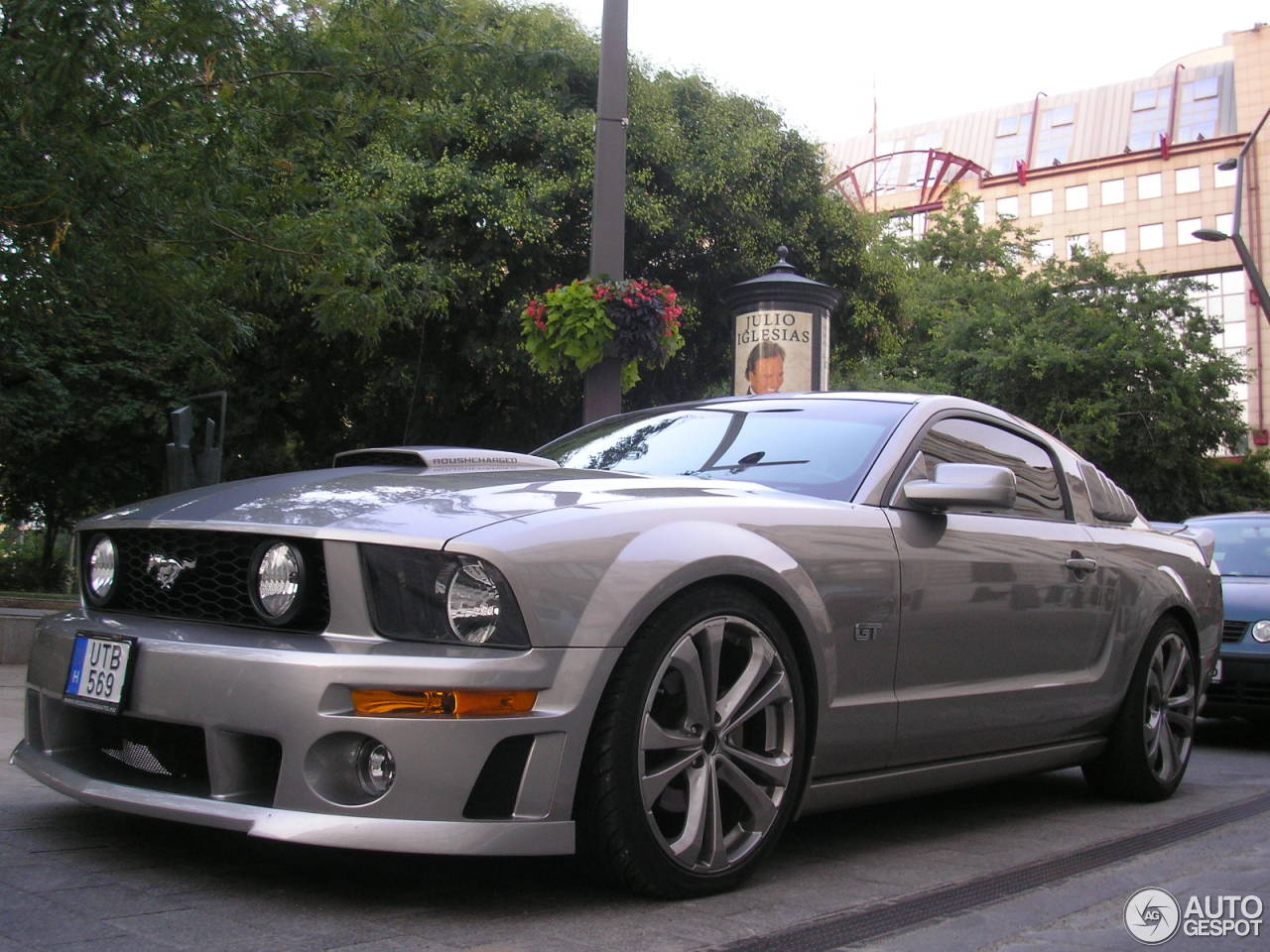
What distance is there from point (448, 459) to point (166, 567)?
88cm

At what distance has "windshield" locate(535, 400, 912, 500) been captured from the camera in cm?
407

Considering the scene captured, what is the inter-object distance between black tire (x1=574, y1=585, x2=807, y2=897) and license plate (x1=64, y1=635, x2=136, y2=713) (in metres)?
1.06

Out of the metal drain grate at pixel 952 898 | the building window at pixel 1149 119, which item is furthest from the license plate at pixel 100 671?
the building window at pixel 1149 119

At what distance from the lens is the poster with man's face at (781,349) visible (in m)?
13.2

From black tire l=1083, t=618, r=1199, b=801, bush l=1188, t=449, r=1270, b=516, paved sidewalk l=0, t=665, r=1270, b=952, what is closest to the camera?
paved sidewalk l=0, t=665, r=1270, b=952

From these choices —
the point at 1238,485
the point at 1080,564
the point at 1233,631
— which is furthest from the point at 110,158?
the point at 1238,485

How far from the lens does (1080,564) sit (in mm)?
4645

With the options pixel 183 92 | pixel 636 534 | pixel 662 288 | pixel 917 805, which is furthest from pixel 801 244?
pixel 636 534

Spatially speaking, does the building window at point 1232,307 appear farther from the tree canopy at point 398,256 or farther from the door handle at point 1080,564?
the door handle at point 1080,564

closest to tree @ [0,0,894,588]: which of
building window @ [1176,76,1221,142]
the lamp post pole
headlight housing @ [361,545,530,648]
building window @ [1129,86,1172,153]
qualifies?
the lamp post pole

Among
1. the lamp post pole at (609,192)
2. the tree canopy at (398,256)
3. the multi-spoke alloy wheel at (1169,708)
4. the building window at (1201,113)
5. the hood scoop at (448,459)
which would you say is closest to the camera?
the hood scoop at (448,459)

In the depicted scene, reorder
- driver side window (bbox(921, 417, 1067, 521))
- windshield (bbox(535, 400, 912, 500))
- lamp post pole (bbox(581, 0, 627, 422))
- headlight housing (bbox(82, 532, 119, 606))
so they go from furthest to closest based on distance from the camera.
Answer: lamp post pole (bbox(581, 0, 627, 422)), driver side window (bbox(921, 417, 1067, 521)), windshield (bbox(535, 400, 912, 500)), headlight housing (bbox(82, 532, 119, 606))

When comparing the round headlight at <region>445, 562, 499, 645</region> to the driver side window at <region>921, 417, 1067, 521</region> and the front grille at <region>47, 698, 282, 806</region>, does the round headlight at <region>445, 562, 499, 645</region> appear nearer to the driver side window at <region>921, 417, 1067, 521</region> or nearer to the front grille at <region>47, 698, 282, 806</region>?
the front grille at <region>47, 698, 282, 806</region>
